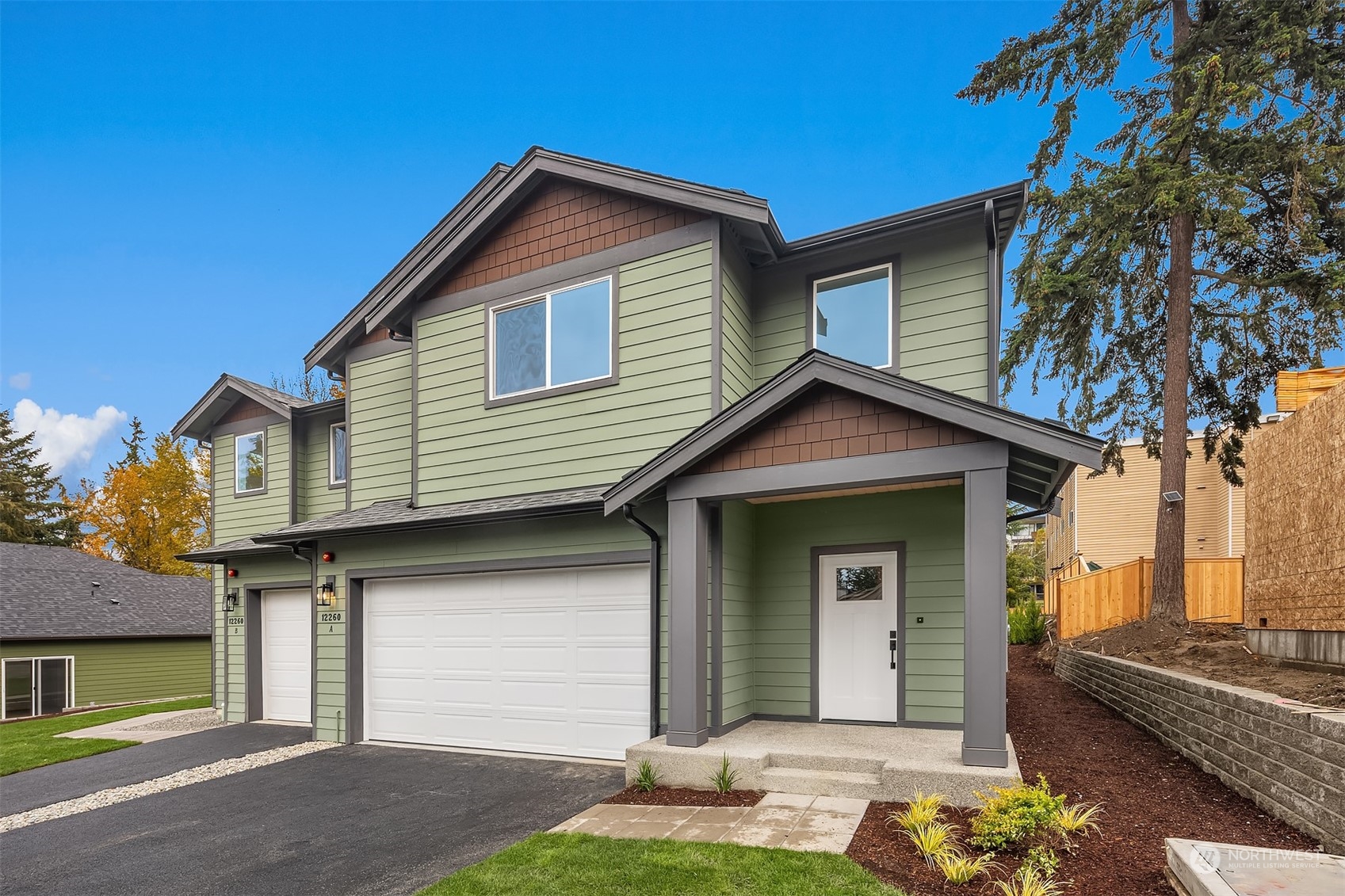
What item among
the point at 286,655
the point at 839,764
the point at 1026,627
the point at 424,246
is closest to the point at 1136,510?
the point at 1026,627

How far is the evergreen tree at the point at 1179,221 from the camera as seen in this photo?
398 inches

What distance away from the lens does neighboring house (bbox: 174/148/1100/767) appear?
643 centimetres

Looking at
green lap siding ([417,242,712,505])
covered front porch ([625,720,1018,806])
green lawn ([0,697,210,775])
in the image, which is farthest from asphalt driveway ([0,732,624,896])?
green lawn ([0,697,210,775])

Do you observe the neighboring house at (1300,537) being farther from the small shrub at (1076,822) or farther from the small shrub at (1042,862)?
the small shrub at (1042,862)

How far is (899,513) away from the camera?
7.67 metres

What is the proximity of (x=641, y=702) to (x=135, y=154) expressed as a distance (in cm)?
2254

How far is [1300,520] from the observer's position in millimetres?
7133

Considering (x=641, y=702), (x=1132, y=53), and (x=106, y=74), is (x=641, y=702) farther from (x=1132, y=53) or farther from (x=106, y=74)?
(x=106, y=74)

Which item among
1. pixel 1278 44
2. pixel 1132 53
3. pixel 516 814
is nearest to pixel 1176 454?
pixel 1278 44

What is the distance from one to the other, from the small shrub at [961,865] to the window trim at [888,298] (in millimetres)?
4862

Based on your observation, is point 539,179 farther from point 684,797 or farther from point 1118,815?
point 1118,815

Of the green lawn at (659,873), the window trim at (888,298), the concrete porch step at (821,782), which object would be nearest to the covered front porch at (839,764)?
the concrete porch step at (821,782)
